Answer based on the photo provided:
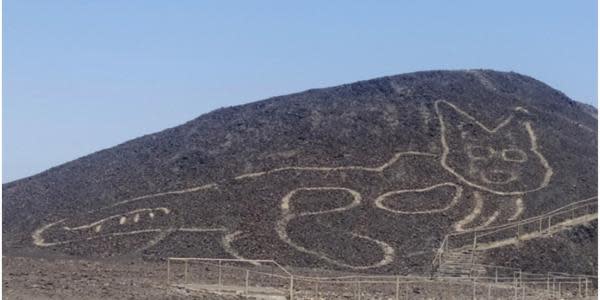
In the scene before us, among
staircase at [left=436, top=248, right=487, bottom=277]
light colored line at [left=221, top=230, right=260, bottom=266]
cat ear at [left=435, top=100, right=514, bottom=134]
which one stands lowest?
staircase at [left=436, top=248, right=487, bottom=277]

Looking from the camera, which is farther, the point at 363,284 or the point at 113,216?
the point at 113,216

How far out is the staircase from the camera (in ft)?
128

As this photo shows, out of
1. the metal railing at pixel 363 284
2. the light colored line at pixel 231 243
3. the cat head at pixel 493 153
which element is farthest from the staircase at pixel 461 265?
the light colored line at pixel 231 243

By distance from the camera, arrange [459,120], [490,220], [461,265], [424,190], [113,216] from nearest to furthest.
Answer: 1. [461,265]
2. [490,220]
3. [113,216]
4. [424,190]
5. [459,120]

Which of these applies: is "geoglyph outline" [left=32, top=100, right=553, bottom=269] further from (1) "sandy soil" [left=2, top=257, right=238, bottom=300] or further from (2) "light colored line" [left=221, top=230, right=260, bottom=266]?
(1) "sandy soil" [left=2, top=257, right=238, bottom=300]

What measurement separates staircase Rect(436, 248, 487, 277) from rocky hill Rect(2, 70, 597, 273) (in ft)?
2.62

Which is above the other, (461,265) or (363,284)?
(461,265)

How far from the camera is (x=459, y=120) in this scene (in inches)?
2115

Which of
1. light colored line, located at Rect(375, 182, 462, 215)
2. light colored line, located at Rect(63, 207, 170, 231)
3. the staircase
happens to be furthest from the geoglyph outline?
the staircase

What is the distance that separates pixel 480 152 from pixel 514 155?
1692 millimetres

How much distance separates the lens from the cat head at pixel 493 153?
47781 mm

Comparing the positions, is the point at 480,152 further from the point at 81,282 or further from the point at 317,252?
the point at 81,282

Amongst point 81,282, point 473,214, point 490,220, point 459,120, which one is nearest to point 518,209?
point 490,220

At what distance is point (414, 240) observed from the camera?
41.7 m
